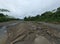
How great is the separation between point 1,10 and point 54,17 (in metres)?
4.94

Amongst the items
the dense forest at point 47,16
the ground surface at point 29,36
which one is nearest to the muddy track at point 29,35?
the ground surface at point 29,36

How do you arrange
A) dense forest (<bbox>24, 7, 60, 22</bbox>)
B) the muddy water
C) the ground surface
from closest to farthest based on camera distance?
1. the muddy water
2. the ground surface
3. dense forest (<bbox>24, 7, 60, 22</bbox>)

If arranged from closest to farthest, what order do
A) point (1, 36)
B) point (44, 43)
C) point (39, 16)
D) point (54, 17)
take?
point (44, 43) → point (1, 36) → point (54, 17) → point (39, 16)

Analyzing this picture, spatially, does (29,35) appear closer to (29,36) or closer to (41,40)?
(29,36)

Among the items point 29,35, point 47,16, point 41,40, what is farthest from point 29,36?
point 47,16

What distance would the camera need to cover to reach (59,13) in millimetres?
14328

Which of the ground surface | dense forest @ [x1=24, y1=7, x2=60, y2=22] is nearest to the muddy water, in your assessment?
the ground surface

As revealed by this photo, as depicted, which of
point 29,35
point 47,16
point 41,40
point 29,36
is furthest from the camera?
point 47,16

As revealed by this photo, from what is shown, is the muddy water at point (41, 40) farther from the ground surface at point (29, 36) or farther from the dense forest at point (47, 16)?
the dense forest at point (47, 16)

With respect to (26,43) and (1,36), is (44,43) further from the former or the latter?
(1,36)

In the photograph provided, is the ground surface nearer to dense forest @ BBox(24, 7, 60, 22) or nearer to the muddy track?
the muddy track

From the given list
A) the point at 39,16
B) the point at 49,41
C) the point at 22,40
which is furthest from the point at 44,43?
the point at 39,16

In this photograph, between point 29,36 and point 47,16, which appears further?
point 47,16

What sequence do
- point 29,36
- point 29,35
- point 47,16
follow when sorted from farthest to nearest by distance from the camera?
point 47,16, point 29,35, point 29,36
